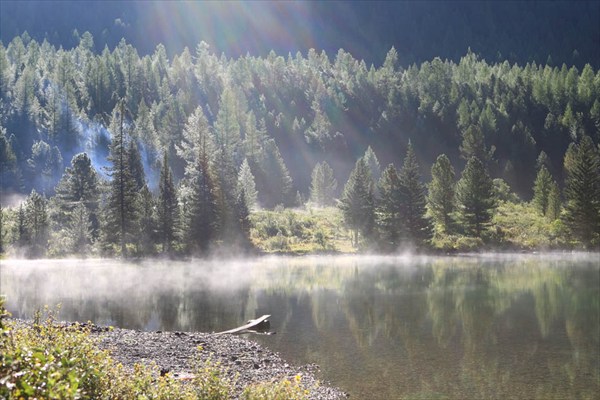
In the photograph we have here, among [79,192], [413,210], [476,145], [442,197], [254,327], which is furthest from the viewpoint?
[476,145]

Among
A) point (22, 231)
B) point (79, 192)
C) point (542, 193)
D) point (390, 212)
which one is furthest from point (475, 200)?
point (22, 231)

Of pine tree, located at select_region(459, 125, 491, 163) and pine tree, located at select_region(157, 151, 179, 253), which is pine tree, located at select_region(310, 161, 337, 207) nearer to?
pine tree, located at select_region(459, 125, 491, 163)

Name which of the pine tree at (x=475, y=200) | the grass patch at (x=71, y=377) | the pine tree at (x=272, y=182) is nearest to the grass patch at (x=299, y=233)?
the pine tree at (x=475, y=200)

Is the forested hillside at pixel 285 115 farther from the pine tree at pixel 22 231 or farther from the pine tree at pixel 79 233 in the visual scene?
the pine tree at pixel 22 231

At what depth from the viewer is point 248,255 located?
263 ft

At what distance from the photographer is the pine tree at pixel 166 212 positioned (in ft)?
252

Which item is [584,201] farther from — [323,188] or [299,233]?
[323,188]

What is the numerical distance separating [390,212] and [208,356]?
65.4 meters

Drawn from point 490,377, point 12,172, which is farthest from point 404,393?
point 12,172

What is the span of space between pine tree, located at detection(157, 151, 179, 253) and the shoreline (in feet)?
162

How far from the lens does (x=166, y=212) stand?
7725cm

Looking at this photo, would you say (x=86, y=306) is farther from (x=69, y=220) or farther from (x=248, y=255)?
(x=69, y=220)

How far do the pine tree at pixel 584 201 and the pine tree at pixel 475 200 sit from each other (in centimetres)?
1084

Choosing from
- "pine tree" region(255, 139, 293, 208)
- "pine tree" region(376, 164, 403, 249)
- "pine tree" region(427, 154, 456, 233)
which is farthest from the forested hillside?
"pine tree" region(376, 164, 403, 249)
